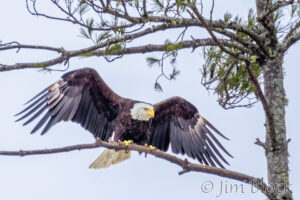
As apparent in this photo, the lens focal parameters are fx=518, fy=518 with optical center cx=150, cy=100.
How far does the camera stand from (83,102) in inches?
204

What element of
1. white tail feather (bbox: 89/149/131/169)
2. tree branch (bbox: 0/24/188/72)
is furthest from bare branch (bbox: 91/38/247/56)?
white tail feather (bbox: 89/149/131/169)

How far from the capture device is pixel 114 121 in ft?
17.5

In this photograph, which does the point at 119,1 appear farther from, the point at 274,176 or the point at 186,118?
the point at 186,118

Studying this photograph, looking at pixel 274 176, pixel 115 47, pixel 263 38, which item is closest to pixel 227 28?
pixel 263 38

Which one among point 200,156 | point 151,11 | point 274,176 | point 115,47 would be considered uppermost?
point 151,11

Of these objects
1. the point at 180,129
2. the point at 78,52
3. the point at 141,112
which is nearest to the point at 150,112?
the point at 141,112

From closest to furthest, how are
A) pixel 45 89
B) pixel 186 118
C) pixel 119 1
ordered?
1. pixel 119 1
2. pixel 45 89
3. pixel 186 118

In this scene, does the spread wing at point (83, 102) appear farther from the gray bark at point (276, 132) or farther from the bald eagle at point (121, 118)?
the gray bark at point (276, 132)

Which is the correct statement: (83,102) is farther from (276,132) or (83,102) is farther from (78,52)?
(276,132)

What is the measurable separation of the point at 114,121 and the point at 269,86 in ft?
6.52

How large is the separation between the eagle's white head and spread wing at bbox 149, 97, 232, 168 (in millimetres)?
415

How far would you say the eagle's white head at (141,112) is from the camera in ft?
16.7

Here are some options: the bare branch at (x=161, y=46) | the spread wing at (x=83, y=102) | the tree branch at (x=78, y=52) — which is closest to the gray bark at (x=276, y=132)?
the bare branch at (x=161, y=46)

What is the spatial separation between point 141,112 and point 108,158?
665mm
